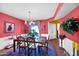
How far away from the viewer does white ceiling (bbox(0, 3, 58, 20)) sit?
2.22 metres

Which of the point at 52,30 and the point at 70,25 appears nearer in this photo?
the point at 70,25

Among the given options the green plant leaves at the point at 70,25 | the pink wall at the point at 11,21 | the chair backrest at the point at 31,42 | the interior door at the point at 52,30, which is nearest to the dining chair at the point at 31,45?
the chair backrest at the point at 31,42

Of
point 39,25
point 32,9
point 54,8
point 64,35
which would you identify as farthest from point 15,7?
point 64,35

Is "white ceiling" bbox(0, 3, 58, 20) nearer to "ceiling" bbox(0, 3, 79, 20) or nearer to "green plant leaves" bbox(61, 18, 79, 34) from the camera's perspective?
"ceiling" bbox(0, 3, 79, 20)

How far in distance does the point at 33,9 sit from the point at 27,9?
0.11 meters

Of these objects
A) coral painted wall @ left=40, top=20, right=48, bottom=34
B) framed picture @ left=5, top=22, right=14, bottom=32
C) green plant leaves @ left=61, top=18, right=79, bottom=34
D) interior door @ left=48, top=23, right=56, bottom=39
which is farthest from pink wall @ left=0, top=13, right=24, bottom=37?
green plant leaves @ left=61, top=18, right=79, bottom=34

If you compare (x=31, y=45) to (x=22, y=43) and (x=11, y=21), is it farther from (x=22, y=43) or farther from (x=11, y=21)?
(x=11, y=21)

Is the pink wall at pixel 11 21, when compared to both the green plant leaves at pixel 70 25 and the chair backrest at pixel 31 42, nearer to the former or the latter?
the chair backrest at pixel 31 42

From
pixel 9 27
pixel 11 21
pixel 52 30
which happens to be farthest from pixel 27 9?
pixel 52 30

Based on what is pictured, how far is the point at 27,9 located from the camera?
2236 mm

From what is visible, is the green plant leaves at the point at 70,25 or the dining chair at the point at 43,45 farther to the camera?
the dining chair at the point at 43,45

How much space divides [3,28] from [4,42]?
247 mm

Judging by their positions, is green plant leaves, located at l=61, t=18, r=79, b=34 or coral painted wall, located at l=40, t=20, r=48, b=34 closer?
green plant leaves, located at l=61, t=18, r=79, b=34

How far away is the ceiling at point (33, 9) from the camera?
7.26 feet
